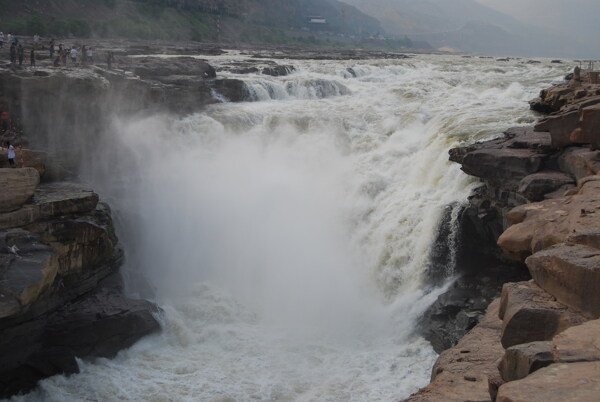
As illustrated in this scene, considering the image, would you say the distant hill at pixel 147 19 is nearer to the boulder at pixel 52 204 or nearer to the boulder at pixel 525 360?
the boulder at pixel 52 204

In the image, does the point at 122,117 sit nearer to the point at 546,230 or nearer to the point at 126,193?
the point at 126,193

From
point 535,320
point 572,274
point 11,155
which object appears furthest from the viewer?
point 11,155

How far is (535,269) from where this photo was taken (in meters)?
8.62

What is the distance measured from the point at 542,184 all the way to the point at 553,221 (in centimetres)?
212

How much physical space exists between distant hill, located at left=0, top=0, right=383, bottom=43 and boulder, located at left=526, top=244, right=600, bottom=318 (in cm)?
4586

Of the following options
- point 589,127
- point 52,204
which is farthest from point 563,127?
point 52,204

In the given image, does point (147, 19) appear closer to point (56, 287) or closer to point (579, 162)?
point (56, 287)

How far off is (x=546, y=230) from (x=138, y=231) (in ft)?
34.4

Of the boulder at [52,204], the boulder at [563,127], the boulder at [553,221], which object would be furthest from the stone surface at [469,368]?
the boulder at [52,204]

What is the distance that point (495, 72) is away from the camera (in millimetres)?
32125

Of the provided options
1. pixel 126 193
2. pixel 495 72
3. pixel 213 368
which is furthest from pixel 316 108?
pixel 213 368

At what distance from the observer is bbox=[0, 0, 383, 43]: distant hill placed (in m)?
50.6

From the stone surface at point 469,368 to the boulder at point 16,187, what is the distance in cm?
820

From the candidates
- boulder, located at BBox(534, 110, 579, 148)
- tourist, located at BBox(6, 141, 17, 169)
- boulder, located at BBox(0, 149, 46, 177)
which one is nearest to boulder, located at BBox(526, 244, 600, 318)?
boulder, located at BBox(534, 110, 579, 148)
